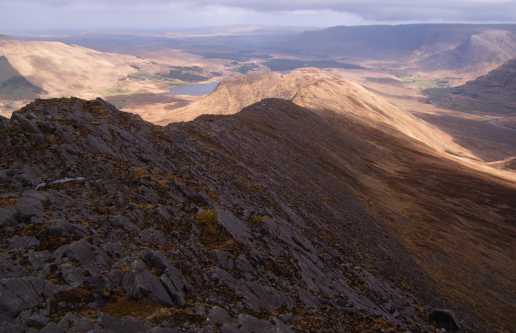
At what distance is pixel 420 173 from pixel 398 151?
13.9 meters

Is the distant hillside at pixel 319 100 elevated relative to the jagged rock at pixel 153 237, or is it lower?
lower

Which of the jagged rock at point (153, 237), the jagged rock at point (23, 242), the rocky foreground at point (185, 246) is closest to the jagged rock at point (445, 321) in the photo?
the rocky foreground at point (185, 246)

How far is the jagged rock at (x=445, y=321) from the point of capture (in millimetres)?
23562

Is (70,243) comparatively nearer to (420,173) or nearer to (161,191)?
(161,191)

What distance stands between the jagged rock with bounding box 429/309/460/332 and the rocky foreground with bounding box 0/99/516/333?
64 millimetres

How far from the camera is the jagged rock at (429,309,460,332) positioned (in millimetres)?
23562

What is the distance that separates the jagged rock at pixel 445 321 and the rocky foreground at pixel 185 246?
6cm

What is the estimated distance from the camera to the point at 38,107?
26734 mm

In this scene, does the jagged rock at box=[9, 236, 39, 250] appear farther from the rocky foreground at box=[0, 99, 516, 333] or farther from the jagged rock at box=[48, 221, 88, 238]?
the jagged rock at box=[48, 221, 88, 238]

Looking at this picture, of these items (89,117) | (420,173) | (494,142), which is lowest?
(494,142)

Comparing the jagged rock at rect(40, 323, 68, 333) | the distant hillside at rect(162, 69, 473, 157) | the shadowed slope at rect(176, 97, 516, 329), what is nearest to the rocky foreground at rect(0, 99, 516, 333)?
the jagged rock at rect(40, 323, 68, 333)

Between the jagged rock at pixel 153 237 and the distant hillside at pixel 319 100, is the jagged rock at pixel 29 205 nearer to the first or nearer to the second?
the jagged rock at pixel 153 237

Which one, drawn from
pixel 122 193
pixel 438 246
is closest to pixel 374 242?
pixel 438 246

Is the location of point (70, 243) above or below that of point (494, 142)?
above
